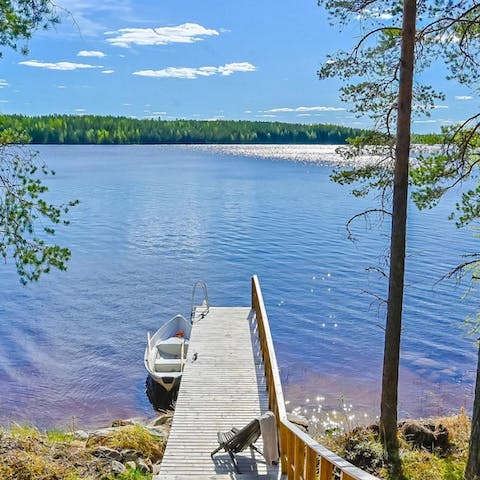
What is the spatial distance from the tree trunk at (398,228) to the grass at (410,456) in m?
0.22

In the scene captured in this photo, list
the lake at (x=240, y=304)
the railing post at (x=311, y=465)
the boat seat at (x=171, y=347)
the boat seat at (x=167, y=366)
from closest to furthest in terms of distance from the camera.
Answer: the railing post at (x=311, y=465) → the boat seat at (x=167, y=366) → the lake at (x=240, y=304) → the boat seat at (x=171, y=347)

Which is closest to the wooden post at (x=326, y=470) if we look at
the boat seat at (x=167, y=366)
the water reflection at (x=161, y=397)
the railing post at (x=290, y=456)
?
the railing post at (x=290, y=456)

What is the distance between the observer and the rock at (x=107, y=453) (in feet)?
30.0

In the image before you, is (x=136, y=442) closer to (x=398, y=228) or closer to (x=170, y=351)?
(x=398, y=228)

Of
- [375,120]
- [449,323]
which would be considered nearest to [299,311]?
[449,323]

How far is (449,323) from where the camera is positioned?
22.1 m

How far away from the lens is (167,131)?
173 meters

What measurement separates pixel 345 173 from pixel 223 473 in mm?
5267

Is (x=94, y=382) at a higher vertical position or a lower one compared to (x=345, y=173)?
lower

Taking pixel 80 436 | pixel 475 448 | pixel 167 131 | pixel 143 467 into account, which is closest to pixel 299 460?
pixel 475 448

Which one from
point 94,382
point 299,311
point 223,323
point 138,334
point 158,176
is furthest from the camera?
point 158,176

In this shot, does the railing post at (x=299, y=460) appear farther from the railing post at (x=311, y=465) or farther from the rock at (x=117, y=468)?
the rock at (x=117, y=468)

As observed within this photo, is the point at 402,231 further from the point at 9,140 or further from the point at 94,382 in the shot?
the point at 94,382

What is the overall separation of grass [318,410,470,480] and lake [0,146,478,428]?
507 centimetres
